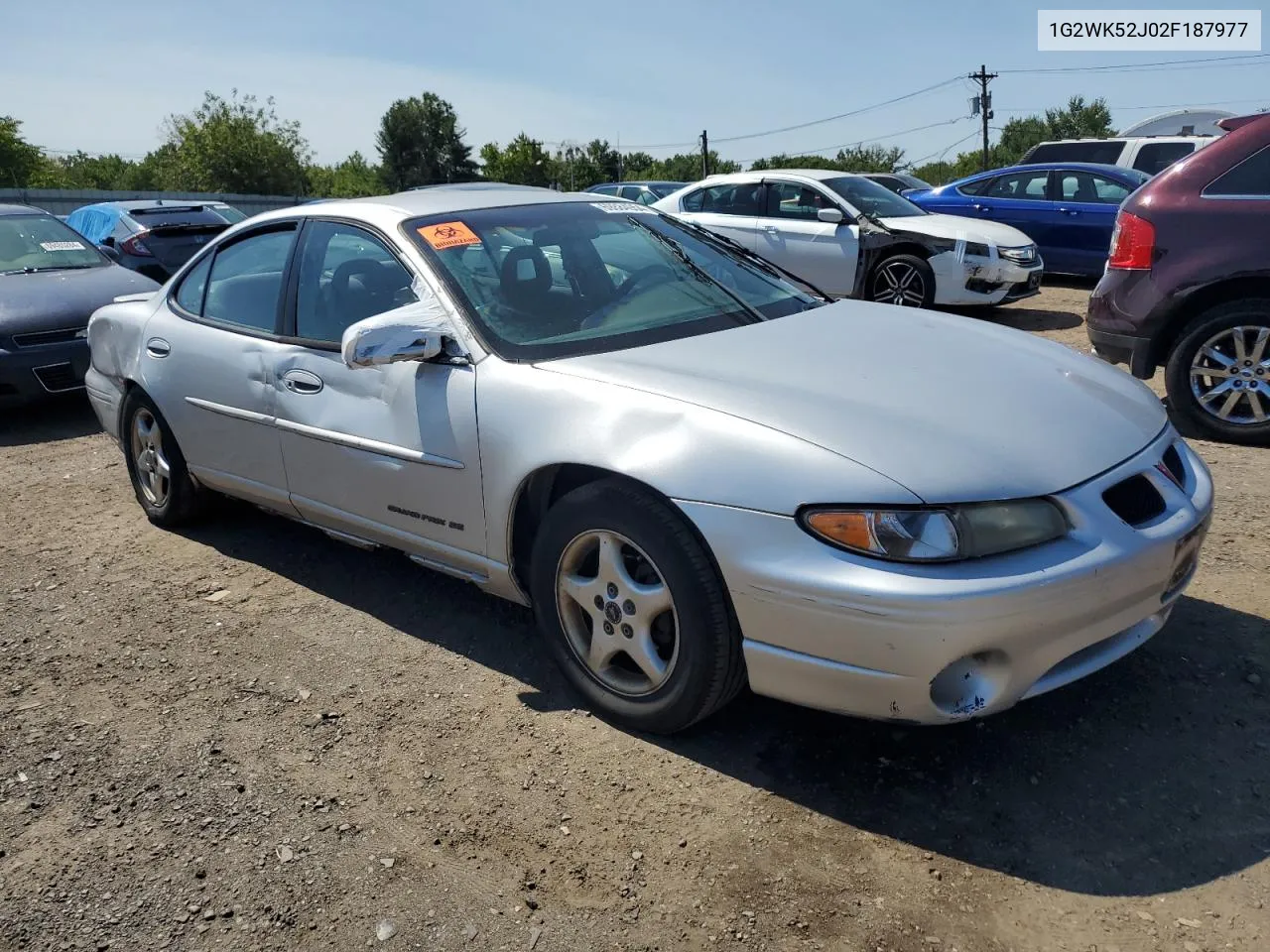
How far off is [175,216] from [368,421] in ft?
31.7

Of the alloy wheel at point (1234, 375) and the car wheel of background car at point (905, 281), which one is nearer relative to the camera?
the alloy wheel at point (1234, 375)

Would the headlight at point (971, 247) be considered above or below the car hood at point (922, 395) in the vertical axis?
above

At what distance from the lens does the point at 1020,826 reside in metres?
2.46

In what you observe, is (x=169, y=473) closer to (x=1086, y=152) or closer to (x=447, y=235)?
(x=447, y=235)

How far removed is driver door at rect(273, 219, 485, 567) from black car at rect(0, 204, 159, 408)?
13.2ft

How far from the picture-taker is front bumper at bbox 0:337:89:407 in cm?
680

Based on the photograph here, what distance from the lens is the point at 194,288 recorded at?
4508mm

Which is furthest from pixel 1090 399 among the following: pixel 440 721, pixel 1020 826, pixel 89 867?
pixel 89 867

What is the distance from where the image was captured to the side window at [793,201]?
10.2m

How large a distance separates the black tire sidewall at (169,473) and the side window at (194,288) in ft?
1.51

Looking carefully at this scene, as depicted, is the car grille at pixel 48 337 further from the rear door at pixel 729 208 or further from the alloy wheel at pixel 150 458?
the rear door at pixel 729 208

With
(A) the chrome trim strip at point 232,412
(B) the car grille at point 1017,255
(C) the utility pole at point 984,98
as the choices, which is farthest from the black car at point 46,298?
(C) the utility pole at point 984,98

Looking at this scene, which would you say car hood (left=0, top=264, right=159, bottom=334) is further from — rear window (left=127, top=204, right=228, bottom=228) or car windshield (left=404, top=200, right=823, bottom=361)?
car windshield (left=404, top=200, right=823, bottom=361)

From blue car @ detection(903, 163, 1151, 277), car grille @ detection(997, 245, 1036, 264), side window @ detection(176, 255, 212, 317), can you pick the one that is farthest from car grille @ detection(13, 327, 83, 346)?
blue car @ detection(903, 163, 1151, 277)
